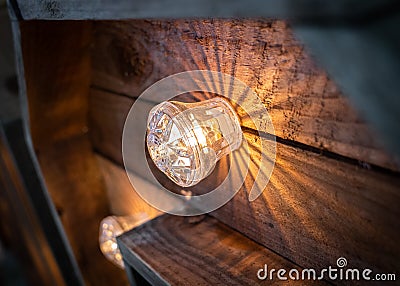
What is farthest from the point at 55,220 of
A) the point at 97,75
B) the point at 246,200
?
the point at 246,200

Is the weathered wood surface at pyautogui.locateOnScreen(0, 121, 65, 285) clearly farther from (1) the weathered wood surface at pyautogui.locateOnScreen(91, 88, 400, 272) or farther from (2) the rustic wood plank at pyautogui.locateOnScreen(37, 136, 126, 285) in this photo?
(1) the weathered wood surface at pyautogui.locateOnScreen(91, 88, 400, 272)

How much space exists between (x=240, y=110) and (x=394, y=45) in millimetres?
350

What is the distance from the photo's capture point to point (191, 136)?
555 mm

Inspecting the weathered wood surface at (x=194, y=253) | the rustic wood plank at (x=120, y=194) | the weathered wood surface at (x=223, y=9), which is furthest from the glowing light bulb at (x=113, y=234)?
the weathered wood surface at (x=223, y=9)

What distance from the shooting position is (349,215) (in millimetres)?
491

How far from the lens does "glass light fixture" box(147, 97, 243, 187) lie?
0.56 metres

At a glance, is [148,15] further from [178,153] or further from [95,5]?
[178,153]

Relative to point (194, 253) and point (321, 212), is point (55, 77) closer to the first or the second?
point (194, 253)

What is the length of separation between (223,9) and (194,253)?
0.46m

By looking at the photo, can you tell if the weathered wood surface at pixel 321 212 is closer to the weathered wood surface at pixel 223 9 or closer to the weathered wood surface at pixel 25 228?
the weathered wood surface at pixel 223 9

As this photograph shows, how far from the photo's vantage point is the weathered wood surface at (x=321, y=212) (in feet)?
1.48

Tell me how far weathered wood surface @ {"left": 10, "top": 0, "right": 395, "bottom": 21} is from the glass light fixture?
0.17m
